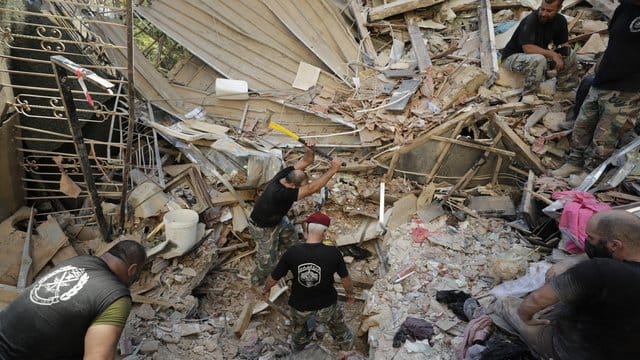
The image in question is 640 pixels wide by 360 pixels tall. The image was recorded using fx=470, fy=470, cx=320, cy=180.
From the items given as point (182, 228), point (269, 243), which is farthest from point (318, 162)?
point (182, 228)

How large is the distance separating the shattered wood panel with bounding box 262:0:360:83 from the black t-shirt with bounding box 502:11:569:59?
257cm

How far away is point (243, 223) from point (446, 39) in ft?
15.2

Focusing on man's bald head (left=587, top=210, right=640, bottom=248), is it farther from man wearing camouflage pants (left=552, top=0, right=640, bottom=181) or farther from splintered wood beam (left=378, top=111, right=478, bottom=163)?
splintered wood beam (left=378, top=111, right=478, bottom=163)

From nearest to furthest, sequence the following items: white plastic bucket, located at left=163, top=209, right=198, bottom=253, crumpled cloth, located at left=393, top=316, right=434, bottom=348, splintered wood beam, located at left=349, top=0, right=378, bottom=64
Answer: crumpled cloth, located at left=393, top=316, right=434, bottom=348 < white plastic bucket, located at left=163, top=209, right=198, bottom=253 < splintered wood beam, located at left=349, top=0, right=378, bottom=64

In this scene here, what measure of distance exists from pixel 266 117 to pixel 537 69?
161 inches

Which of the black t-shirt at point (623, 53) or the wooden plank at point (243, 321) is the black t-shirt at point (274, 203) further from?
the black t-shirt at point (623, 53)

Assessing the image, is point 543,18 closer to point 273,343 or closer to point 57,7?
point 273,343

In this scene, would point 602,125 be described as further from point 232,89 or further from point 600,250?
point 232,89

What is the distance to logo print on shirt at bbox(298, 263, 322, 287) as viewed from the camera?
16.0 feet

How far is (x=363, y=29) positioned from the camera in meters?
8.19

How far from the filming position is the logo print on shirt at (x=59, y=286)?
3.28 m

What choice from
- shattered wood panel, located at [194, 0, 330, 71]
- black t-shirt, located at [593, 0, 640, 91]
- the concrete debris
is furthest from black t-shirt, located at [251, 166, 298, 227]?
black t-shirt, located at [593, 0, 640, 91]

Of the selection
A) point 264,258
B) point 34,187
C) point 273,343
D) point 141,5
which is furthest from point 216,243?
point 141,5

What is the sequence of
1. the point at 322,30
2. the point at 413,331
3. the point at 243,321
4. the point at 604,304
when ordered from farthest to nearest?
the point at 322,30, the point at 243,321, the point at 413,331, the point at 604,304
